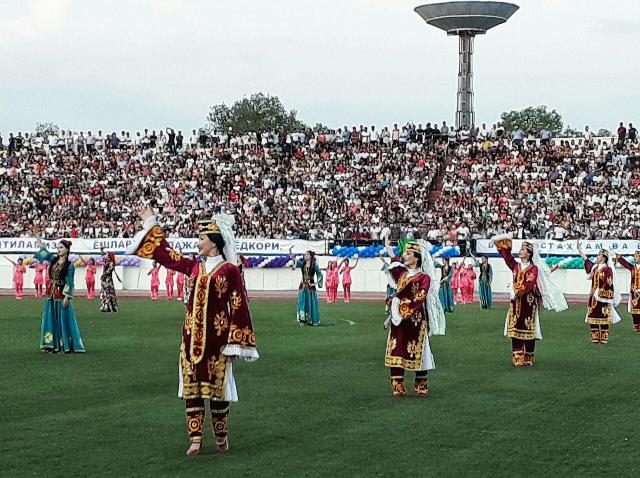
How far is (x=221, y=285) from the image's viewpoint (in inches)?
427

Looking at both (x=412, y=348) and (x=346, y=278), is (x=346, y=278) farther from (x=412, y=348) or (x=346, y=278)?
(x=412, y=348)

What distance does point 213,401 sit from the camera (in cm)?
1083

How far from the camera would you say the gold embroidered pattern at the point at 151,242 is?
35.1ft

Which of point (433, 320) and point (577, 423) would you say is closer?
point (577, 423)

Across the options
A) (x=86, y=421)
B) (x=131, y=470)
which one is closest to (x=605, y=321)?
(x=86, y=421)

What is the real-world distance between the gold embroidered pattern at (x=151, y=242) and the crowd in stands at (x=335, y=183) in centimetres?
3110

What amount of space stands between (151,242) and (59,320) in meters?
9.86

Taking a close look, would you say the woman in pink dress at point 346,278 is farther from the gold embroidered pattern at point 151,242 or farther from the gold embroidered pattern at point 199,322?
the gold embroidered pattern at point 151,242

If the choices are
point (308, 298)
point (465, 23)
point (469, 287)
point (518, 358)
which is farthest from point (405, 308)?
point (465, 23)

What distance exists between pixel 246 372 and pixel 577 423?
19.0ft

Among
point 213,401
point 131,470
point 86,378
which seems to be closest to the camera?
point 131,470

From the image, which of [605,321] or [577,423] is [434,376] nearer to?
[577,423]

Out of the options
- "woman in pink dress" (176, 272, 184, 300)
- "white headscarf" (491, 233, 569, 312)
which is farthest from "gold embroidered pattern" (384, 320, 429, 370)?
"woman in pink dress" (176, 272, 184, 300)

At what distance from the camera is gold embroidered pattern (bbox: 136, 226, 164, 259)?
10.7 m
